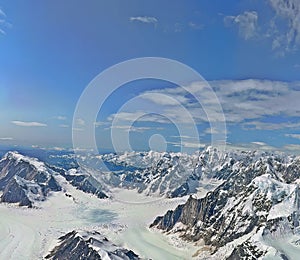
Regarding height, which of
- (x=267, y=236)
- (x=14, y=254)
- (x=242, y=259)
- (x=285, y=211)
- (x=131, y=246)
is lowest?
(x=14, y=254)

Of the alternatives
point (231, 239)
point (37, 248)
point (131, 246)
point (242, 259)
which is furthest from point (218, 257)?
point (37, 248)

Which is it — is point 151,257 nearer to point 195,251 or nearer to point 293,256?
point 195,251

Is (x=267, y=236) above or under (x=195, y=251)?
above

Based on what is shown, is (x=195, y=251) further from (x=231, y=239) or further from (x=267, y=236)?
(x=267, y=236)

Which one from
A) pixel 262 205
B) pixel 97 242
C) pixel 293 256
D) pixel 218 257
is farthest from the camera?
pixel 262 205

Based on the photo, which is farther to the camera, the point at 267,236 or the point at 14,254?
the point at 14,254

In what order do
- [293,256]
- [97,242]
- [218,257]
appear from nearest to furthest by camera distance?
[293,256] → [97,242] → [218,257]

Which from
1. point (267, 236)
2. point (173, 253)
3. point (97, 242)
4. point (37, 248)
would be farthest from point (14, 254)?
point (267, 236)
